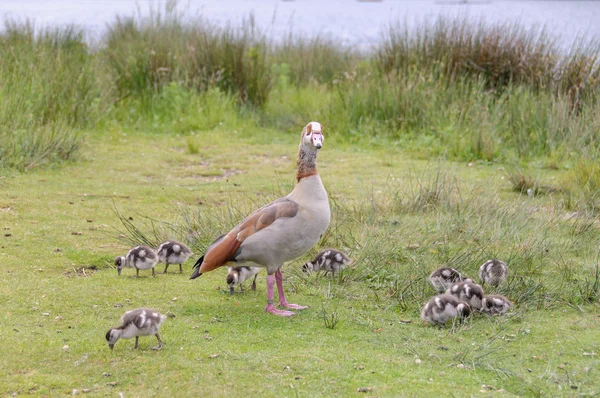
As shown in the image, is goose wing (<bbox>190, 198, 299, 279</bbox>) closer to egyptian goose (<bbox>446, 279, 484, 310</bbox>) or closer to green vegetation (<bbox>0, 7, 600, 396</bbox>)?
green vegetation (<bbox>0, 7, 600, 396</bbox>)

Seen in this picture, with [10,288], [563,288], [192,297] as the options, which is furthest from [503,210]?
[10,288]

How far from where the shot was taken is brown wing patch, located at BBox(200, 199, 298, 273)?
21.9 feet

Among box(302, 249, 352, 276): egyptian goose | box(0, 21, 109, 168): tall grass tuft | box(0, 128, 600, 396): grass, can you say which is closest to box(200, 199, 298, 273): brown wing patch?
box(0, 128, 600, 396): grass

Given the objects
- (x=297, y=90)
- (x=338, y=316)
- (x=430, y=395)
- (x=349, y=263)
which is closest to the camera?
(x=430, y=395)

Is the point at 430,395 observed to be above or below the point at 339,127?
above

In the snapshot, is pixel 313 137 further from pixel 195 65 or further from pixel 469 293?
pixel 195 65

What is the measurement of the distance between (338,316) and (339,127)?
10.1 metres

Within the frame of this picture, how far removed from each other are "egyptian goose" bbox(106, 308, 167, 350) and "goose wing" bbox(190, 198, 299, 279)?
0.92m

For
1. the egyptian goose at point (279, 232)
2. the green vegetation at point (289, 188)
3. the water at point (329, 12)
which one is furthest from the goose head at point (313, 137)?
the water at point (329, 12)

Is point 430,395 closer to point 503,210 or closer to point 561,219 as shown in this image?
point 503,210

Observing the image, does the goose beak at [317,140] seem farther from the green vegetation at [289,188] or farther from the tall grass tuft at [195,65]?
the tall grass tuft at [195,65]

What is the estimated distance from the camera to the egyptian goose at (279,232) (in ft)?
21.8

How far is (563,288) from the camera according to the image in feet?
23.9

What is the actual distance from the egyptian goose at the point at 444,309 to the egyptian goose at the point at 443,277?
0.74 m
